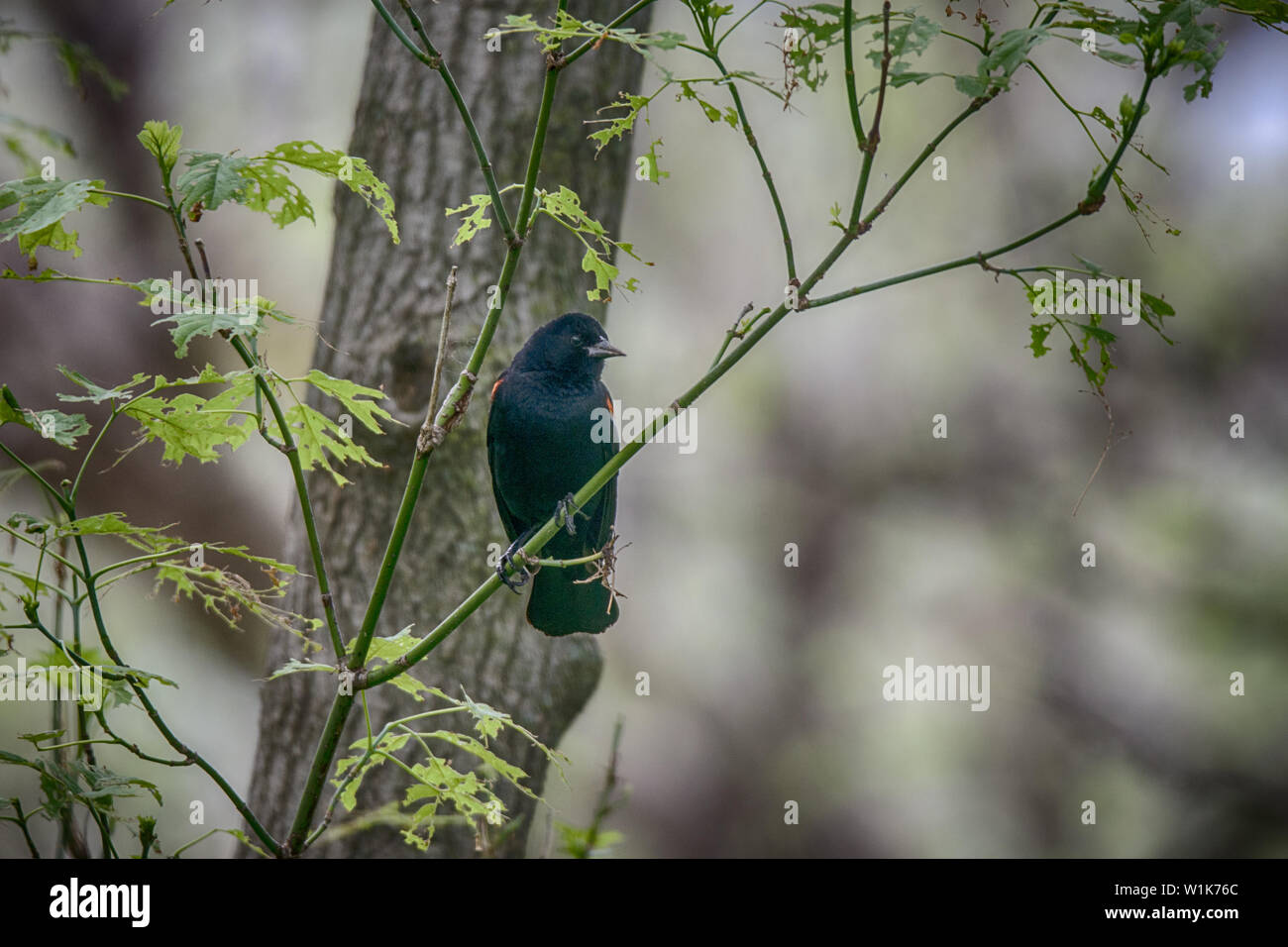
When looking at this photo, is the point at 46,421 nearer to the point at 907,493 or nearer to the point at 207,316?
the point at 207,316

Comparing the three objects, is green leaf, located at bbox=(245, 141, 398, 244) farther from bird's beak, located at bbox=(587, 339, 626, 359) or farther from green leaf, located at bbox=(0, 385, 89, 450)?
bird's beak, located at bbox=(587, 339, 626, 359)

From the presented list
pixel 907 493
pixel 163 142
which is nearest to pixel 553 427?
pixel 163 142

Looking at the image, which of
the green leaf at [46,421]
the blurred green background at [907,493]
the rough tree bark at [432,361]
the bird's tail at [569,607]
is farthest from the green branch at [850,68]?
the blurred green background at [907,493]

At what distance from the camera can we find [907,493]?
6492 millimetres

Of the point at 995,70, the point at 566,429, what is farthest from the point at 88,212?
the point at 995,70

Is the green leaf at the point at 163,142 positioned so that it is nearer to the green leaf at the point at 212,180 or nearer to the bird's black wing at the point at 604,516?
the green leaf at the point at 212,180

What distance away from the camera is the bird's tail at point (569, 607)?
2221 mm

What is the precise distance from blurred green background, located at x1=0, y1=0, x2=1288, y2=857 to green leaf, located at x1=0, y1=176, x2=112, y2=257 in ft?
11.0

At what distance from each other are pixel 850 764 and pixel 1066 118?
419cm

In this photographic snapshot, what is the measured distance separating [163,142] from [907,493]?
5639 millimetres

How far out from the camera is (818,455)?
6555 millimetres

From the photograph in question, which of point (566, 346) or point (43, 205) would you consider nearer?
point (43, 205)

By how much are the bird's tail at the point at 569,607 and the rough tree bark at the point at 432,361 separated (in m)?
0.51

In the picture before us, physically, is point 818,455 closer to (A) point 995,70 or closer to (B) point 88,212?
(B) point 88,212
